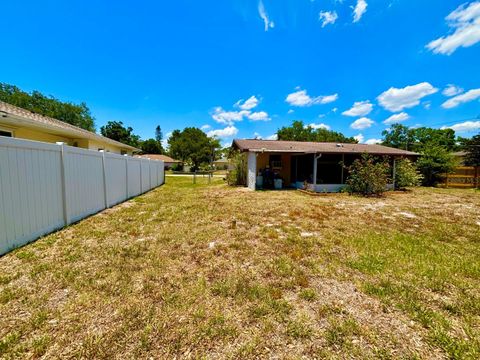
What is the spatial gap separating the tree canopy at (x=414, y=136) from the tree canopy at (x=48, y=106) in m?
58.0

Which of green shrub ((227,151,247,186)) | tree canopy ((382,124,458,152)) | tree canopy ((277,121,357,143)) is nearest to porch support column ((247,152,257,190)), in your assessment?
green shrub ((227,151,247,186))

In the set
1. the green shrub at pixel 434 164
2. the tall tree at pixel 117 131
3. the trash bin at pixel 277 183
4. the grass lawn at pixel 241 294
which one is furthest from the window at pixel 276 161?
the tall tree at pixel 117 131

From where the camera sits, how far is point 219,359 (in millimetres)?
1607

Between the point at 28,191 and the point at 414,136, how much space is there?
5767 cm

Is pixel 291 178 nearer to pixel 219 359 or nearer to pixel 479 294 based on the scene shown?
pixel 479 294

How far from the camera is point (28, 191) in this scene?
370 centimetres

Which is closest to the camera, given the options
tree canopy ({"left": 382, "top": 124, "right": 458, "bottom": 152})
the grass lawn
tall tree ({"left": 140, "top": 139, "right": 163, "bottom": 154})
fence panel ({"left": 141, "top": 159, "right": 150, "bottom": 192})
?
the grass lawn

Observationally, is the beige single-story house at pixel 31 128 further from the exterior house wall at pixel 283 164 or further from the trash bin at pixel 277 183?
the trash bin at pixel 277 183

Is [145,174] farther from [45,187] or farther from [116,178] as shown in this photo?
[45,187]

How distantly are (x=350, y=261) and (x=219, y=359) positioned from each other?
2.70 metres

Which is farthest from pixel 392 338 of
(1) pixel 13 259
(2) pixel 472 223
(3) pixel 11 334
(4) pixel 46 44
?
(4) pixel 46 44

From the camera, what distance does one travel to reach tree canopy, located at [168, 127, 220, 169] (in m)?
44.9

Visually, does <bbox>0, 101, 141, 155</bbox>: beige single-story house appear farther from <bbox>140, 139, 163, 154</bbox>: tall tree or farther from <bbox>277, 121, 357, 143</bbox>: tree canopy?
<bbox>140, 139, 163, 154</bbox>: tall tree

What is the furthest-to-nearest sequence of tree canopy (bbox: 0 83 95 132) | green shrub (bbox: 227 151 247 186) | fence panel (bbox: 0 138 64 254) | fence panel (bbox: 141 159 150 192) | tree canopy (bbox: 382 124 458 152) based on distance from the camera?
1. tree canopy (bbox: 382 124 458 152)
2. tree canopy (bbox: 0 83 95 132)
3. green shrub (bbox: 227 151 247 186)
4. fence panel (bbox: 141 159 150 192)
5. fence panel (bbox: 0 138 64 254)
